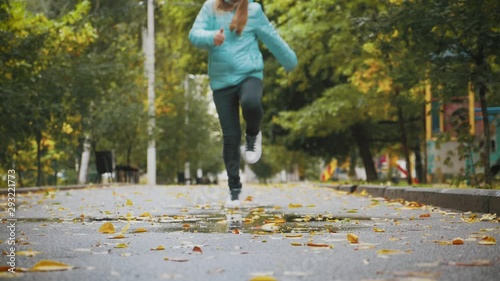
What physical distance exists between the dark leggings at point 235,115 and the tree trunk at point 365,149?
1853 cm

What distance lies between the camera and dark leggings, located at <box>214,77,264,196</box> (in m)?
8.86

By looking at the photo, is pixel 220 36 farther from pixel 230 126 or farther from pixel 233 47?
pixel 230 126

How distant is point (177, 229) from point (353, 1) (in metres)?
14.7

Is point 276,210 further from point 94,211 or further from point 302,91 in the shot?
point 302,91

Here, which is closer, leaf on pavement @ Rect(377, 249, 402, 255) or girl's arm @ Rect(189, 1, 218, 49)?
leaf on pavement @ Rect(377, 249, 402, 255)

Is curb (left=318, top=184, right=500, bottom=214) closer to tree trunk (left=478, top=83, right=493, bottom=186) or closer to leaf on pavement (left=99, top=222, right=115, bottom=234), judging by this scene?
tree trunk (left=478, top=83, right=493, bottom=186)

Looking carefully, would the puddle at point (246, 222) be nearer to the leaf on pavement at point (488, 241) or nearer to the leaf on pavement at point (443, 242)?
the leaf on pavement at point (443, 242)

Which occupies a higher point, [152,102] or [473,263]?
[152,102]

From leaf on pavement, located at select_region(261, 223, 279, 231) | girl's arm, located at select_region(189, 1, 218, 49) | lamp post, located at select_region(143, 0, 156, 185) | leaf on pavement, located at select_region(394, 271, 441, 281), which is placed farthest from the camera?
lamp post, located at select_region(143, 0, 156, 185)

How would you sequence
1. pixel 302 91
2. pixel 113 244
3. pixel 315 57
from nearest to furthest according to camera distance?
pixel 113 244 < pixel 315 57 < pixel 302 91

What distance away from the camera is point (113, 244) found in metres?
5.44

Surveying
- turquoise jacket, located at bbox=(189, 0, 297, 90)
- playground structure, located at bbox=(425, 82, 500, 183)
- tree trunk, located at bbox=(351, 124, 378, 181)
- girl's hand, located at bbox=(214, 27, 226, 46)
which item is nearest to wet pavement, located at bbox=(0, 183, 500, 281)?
turquoise jacket, located at bbox=(189, 0, 297, 90)

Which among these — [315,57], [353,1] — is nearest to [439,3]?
[353,1]

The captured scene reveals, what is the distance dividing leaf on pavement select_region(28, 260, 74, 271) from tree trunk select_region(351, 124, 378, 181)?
77.5ft
